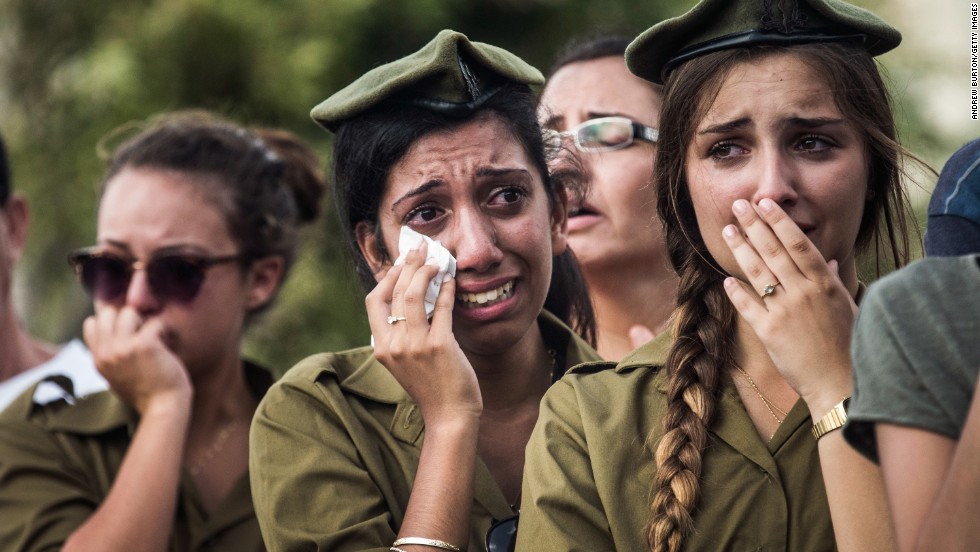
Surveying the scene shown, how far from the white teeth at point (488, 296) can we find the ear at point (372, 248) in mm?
285

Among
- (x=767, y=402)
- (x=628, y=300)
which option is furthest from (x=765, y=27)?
(x=628, y=300)

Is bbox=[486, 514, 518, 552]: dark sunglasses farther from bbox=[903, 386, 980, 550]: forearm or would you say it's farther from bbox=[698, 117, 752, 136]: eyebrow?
bbox=[903, 386, 980, 550]: forearm

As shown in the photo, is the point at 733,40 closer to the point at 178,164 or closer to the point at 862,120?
the point at 862,120

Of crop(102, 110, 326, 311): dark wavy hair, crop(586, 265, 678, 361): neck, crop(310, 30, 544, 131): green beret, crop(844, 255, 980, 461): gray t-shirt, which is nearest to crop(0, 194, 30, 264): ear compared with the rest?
crop(102, 110, 326, 311): dark wavy hair

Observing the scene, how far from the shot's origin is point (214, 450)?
4.28 metres

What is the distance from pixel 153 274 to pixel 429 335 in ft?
4.61

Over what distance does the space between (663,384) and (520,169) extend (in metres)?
0.86

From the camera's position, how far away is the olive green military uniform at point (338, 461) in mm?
3133

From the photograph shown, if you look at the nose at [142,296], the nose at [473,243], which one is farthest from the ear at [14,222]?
the nose at [473,243]

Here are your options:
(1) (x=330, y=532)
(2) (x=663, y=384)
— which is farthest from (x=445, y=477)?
(2) (x=663, y=384)

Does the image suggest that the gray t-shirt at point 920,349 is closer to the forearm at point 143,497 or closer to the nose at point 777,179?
the nose at point 777,179

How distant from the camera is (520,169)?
3.54 m

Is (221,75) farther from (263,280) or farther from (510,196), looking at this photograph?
(510,196)

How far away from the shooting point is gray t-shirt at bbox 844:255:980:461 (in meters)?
1.96
